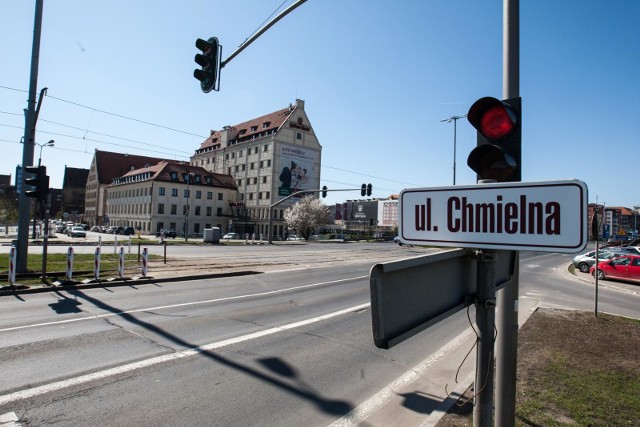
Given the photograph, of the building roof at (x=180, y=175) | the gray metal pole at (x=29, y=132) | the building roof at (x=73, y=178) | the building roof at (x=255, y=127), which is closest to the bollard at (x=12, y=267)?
the gray metal pole at (x=29, y=132)

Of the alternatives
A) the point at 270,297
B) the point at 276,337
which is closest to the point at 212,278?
the point at 270,297

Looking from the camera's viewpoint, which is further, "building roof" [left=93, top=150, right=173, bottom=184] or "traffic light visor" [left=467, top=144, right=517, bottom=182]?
"building roof" [left=93, top=150, right=173, bottom=184]

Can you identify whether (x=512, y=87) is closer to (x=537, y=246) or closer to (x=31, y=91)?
(x=537, y=246)

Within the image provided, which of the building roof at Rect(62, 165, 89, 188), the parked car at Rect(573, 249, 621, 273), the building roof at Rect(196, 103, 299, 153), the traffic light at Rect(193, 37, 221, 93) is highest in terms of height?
the building roof at Rect(196, 103, 299, 153)

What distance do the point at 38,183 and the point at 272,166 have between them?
6137 cm

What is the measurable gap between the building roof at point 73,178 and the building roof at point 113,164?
3130 cm

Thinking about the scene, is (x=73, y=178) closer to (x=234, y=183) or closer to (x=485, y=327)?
(x=234, y=183)

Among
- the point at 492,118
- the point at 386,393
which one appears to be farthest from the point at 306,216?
the point at 492,118

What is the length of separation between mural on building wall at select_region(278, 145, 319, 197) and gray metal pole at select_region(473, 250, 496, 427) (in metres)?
70.6

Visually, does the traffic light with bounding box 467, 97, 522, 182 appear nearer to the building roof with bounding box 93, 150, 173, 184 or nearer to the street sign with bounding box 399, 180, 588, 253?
the street sign with bounding box 399, 180, 588, 253

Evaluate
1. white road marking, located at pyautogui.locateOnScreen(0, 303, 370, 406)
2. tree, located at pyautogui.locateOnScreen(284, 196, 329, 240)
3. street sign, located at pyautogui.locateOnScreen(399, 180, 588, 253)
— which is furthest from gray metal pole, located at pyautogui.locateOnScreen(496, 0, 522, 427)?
tree, located at pyautogui.locateOnScreen(284, 196, 329, 240)

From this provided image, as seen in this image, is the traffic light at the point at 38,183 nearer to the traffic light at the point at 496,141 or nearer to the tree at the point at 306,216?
the traffic light at the point at 496,141

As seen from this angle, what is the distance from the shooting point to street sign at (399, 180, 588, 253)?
68.5 inches

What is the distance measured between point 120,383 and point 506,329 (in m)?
4.65
